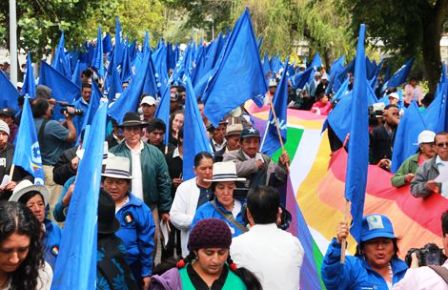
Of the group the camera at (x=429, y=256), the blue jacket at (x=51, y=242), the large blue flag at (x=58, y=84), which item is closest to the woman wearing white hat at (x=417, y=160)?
the blue jacket at (x=51, y=242)

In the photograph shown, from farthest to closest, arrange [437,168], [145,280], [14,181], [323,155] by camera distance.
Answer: [323,155] < [437,168] < [14,181] < [145,280]

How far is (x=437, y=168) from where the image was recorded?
30.6 feet

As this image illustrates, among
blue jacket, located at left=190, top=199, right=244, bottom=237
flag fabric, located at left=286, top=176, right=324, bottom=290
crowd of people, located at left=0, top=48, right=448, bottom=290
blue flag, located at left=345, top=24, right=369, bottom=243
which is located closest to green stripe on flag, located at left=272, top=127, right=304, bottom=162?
crowd of people, located at left=0, top=48, right=448, bottom=290

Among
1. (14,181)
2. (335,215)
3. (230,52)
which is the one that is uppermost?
(230,52)

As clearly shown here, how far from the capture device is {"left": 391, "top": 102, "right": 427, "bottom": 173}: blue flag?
12.0 metres

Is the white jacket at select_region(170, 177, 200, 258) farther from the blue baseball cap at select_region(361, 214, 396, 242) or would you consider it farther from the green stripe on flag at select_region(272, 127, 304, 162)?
the green stripe on flag at select_region(272, 127, 304, 162)

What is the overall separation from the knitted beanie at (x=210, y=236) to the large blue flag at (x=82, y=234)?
0.80 m

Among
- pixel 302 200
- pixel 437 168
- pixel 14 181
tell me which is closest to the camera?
pixel 14 181

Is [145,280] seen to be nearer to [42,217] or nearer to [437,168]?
[42,217]

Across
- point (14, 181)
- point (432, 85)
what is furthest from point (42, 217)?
point (432, 85)

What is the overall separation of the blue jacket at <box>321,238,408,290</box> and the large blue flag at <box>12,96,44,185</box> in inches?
135

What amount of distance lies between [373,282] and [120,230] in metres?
1.98

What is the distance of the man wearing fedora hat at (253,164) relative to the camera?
8.61 meters

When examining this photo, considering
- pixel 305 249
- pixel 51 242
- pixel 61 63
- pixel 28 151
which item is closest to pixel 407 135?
pixel 305 249
